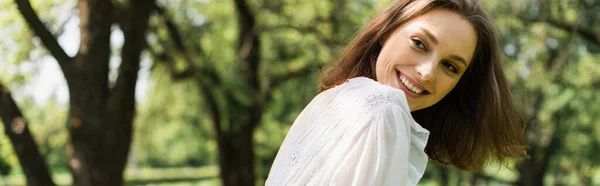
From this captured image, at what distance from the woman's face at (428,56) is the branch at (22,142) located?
149 inches

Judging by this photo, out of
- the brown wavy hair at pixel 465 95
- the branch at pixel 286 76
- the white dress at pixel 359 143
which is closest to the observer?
the white dress at pixel 359 143

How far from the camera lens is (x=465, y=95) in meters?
1.93

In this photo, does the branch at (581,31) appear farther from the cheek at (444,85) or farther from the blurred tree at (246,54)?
the cheek at (444,85)

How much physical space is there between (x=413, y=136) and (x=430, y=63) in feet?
0.67

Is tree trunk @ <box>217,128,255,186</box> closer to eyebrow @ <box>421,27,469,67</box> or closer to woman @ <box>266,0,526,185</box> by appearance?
woman @ <box>266,0,526,185</box>

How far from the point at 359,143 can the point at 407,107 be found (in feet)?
0.49

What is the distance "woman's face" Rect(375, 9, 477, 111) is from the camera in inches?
63.1

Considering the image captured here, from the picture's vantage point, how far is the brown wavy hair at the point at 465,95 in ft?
5.73

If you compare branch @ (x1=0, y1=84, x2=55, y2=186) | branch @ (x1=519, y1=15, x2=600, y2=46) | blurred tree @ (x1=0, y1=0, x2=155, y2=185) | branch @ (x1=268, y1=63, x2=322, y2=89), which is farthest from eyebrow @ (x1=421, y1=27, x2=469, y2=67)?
branch @ (x1=268, y1=63, x2=322, y2=89)

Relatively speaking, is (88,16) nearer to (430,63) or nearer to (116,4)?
(116,4)

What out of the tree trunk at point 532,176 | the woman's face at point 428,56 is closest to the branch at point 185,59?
the woman's face at point 428,56

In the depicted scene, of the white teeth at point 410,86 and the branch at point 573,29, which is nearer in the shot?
the white teeth at point 410,86

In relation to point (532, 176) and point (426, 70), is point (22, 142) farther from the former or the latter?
point (532, 176)

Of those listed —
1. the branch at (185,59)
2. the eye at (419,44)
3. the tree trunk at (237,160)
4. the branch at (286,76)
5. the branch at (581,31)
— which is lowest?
the tree trunk at (237,160)
